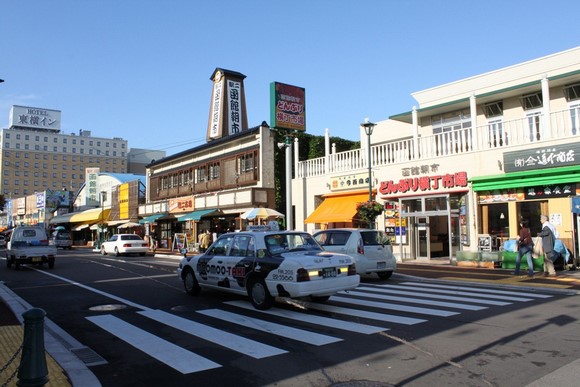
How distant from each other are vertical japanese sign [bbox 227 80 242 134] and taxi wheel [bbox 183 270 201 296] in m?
26.0

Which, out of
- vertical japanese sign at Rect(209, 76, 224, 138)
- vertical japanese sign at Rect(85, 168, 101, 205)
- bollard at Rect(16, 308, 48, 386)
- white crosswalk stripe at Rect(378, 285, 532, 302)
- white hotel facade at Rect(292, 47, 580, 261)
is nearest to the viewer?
bollard at Rect(16, 308, 48, 386)

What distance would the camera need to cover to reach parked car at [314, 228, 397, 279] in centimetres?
1388

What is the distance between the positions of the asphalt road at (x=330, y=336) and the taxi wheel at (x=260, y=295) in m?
0.18

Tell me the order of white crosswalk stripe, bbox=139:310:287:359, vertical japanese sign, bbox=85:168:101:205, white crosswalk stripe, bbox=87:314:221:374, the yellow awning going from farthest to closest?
1. vertical japanese sign, bbox=85:168:101:205
2. the yellow awning
3. white crosswalk stripe, bbox=139:310:287:359
4. white crosswalk stripe, bbox=87:314:221:374

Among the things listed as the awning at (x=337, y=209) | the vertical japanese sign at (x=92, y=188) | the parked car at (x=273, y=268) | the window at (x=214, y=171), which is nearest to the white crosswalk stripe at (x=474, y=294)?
the parked car at (x=273, y=268)

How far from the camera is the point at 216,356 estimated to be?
6180mm

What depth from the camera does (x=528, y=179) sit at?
1738 cm

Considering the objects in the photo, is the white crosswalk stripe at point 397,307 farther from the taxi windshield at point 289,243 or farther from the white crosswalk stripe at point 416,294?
the white crosswalk stripe at point 416,294

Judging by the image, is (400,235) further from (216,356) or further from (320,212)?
(216,356)

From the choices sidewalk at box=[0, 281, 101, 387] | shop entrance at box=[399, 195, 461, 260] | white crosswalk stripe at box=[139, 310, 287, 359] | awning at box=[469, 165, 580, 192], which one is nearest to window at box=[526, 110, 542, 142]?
awning at box=[469, 165, 580, 192]

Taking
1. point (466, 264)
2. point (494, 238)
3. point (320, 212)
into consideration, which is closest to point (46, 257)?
point (320, 212)

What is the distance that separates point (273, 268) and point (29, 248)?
680 inches

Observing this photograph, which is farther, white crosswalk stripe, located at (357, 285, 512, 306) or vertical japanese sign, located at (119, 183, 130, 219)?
vertical japanese sign, located at (119, 183, 130, 219)

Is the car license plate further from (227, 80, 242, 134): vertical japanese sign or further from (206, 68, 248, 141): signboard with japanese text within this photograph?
(227, 80, 242, 134): vertical japanese sign
